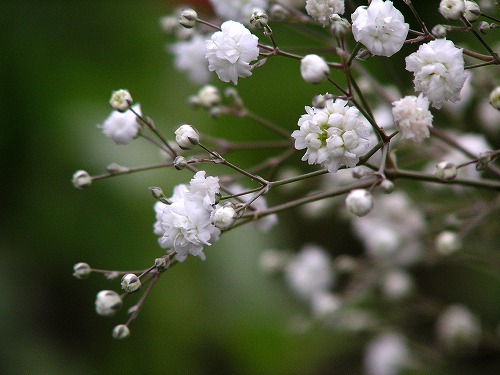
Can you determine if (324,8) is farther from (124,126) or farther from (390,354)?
A: (390,354)

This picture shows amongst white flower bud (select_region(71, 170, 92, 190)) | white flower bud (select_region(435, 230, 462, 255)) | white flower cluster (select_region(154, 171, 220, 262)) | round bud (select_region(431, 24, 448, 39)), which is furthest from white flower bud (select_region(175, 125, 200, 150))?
white flower bud (select_region(435, 230, 462, 255))

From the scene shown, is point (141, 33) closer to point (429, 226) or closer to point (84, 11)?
point (84, 11)

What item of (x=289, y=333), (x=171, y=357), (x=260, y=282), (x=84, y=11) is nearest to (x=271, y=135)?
(x=260, y=282)

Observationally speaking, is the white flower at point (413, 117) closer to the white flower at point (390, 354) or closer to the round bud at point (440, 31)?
the round bud at point (440, 31)

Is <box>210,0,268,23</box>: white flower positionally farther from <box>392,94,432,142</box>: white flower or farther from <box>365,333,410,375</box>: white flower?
<box>365,333,410,375</box>: white flower

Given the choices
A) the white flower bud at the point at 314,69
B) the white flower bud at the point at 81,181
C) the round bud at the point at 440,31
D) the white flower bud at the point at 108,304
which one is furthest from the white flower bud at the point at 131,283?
the round bud at the point at 440,31

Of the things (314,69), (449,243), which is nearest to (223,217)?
(314,69)
